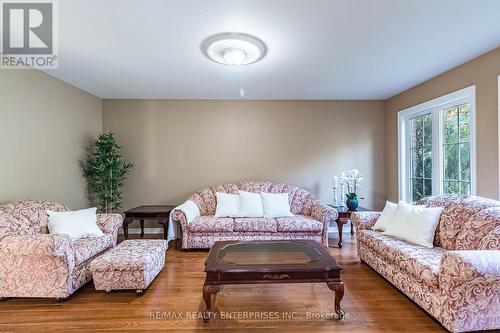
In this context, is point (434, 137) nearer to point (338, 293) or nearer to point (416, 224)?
point (416, 224)

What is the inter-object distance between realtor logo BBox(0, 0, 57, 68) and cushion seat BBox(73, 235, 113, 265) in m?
2.03

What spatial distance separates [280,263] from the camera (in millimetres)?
2139

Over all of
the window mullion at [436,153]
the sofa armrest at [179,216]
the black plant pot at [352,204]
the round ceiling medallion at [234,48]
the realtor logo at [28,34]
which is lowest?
the sofa armrest at [179,216]

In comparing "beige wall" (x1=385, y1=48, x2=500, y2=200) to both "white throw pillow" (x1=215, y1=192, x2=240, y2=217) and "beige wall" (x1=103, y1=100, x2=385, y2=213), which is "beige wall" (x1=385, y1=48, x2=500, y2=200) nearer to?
"beige wall" (x1=103, y1=100, x2=385, y2=213)

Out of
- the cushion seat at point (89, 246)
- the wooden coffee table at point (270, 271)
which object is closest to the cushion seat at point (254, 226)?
the wooden coffee table at point (270, 271)

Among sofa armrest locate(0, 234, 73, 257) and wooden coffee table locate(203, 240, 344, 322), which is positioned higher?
sofa armrest locate(0, 234, 73, 257)

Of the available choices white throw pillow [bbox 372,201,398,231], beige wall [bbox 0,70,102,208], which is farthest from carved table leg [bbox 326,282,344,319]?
beige wall [bbox 0,70,102,208]

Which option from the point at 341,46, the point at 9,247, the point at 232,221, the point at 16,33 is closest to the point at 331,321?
the point at 232,221

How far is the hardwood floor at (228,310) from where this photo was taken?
197cm

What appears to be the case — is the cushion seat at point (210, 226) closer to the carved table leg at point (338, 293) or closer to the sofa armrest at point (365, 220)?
the sofa armrest at point (365, 220)

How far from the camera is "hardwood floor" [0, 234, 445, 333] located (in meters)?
1.97

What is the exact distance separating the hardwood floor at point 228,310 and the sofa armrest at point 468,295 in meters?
0.21

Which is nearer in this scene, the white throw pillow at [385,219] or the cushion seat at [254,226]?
the white throw pillow at [385,219]

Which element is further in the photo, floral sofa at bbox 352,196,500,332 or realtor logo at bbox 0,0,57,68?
realtor logo at bbox 0,0,57,68
